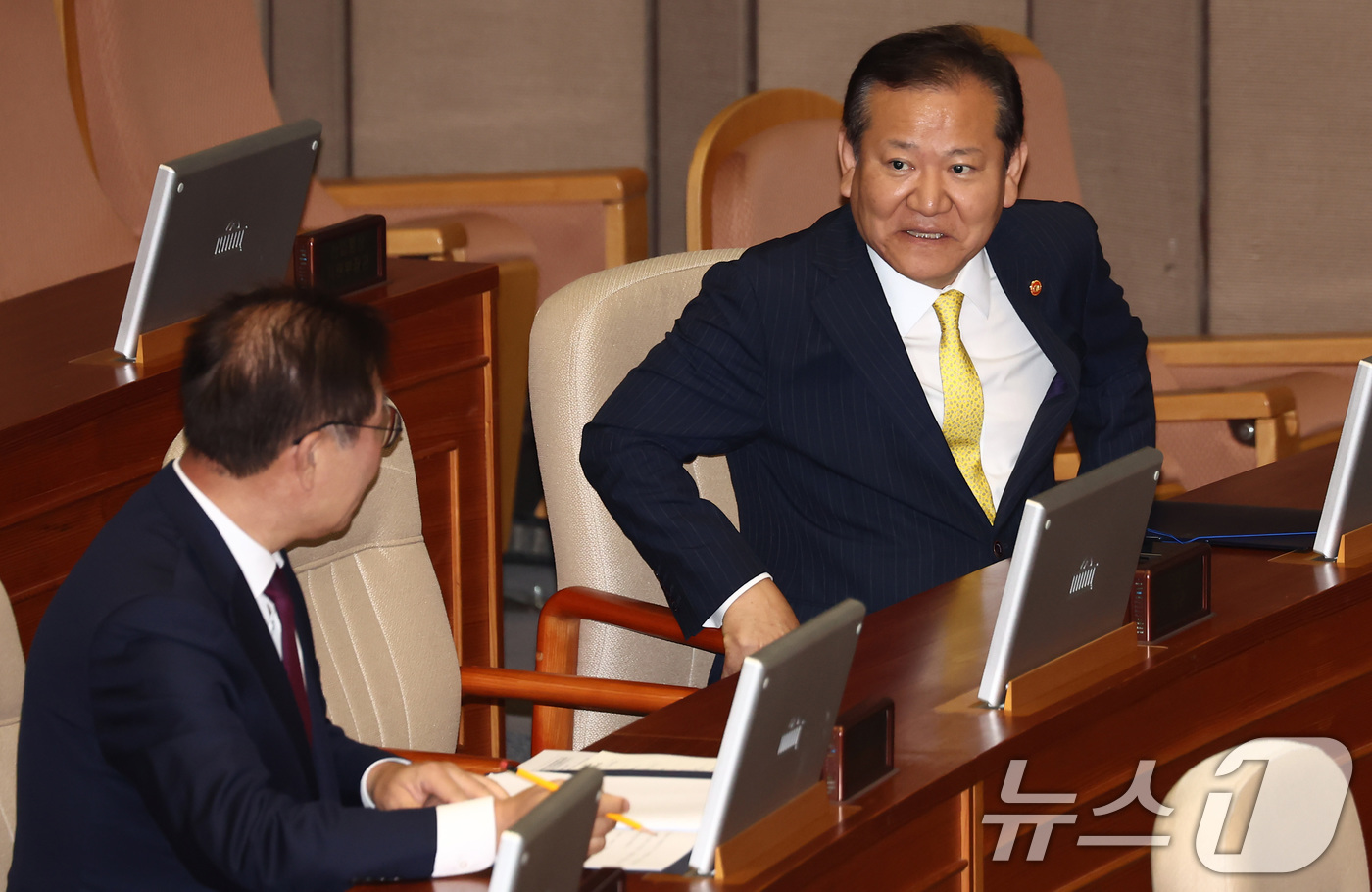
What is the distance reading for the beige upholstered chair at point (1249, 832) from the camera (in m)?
1.47

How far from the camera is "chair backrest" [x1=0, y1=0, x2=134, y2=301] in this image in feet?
11.0

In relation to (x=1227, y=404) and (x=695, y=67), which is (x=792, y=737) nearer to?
(x=1227, y=404)

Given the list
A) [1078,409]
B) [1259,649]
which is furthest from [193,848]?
[1078,409]

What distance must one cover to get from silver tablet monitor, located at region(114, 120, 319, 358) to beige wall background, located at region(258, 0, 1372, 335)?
2.12m

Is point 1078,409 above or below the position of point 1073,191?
below

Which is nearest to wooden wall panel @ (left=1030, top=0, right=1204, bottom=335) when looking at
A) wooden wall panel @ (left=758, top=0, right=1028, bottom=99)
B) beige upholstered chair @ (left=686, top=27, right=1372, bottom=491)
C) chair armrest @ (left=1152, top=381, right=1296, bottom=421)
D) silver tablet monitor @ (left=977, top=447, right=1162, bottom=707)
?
wooden wall panel @ (left=758, top=0, right=1028, bottom=99)

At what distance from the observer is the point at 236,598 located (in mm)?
1458

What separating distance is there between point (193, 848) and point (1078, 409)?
5.05ft

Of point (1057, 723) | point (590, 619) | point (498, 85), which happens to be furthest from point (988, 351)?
point (498, 85)

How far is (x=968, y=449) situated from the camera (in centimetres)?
232

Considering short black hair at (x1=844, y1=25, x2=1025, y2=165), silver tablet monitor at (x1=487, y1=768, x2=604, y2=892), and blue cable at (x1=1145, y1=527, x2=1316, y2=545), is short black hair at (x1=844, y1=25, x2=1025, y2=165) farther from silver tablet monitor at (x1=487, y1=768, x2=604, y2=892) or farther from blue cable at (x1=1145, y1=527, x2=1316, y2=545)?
silver tablet monitor at (x1=487, y1=768, x2=604, y2=892)

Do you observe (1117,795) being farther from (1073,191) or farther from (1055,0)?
(1055,0)

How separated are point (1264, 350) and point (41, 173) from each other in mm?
2478

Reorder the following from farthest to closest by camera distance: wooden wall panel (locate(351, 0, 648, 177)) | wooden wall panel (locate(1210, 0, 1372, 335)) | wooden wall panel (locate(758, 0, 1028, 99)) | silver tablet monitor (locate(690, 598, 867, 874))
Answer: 1. wooden wall panel (locate(351, 0, 648, 177))
2. wooden wall panel (locate(758, 0, 1028, 99))
3. wooden wall panel (locate(1210, 0, 1372, 335))
4. silver tablet monitor (locate(690, 598, 867, 874))
